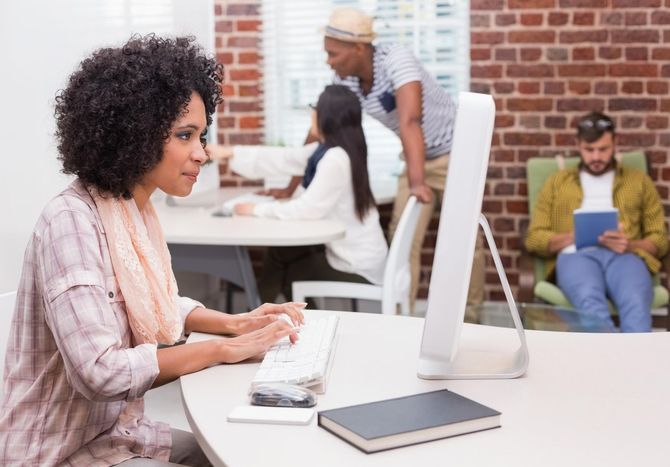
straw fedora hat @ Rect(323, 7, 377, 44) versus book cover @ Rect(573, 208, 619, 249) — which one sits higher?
straw fedora hat @ Rect(323, 7, 377, 44)

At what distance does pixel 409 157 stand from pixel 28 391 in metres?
2.73

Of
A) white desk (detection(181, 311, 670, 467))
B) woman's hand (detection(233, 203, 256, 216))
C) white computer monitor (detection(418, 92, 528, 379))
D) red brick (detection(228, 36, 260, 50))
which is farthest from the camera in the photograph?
red brick (detection(228, 36, 260, 50))

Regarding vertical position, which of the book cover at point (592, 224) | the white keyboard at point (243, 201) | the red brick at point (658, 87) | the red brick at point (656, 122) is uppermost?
the red brick at point (658, 87)

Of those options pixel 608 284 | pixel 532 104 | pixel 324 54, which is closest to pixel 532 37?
pixel 532 104

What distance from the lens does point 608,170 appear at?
4227 mm

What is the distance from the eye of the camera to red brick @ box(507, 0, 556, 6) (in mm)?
4539

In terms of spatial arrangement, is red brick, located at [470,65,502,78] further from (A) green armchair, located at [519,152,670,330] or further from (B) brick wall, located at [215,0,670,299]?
(A) green armchair, located at [519,152,670,330]

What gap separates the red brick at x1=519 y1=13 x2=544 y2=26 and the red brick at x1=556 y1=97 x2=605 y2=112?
42cm

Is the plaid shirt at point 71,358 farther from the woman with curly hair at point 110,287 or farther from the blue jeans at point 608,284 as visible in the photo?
the blue jeans at point 608,284

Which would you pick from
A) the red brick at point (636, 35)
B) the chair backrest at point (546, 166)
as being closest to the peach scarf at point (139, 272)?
the chair backrest at point (546, 166)

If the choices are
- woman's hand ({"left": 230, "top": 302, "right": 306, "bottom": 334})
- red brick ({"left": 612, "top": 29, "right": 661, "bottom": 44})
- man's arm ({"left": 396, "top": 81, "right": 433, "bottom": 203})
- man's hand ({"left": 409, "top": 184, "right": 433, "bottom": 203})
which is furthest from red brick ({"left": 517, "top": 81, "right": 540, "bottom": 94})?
woman's hand ({"left": 230, "top": 302, "right": 306, "bottom": 334})

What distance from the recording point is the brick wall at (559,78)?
14.8 feet

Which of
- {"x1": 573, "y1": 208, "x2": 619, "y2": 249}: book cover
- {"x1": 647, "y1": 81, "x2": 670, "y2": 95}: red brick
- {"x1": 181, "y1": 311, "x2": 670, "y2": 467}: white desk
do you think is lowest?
{"x1": 573, "y1": 208, "x2": 619, "y2": 249}: book cover

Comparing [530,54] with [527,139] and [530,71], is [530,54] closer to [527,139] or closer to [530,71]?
[530,71]
